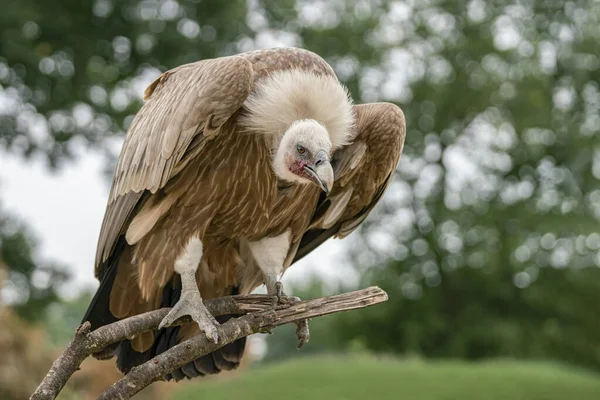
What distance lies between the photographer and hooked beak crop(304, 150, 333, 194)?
12.0 feet

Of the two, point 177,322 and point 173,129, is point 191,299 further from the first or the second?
point 173,129

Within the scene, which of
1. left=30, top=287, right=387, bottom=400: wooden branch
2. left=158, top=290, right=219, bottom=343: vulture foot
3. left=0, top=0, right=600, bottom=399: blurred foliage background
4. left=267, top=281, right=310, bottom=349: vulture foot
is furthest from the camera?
left=0, top=0, right=600, bottom=399: blurred foliage background

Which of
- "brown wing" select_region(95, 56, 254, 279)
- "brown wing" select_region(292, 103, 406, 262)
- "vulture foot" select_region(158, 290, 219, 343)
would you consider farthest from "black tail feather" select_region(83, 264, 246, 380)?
"brown wing" select_region(292, 103, 406, 262)

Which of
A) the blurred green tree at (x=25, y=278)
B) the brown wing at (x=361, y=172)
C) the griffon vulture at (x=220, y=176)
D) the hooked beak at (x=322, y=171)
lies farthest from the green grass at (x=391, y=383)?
the hooked beak at (x=322, y=171)

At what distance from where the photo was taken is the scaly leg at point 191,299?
11.8 feet

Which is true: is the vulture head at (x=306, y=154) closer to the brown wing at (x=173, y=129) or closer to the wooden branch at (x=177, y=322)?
the brown wing at (x=173, y=129)

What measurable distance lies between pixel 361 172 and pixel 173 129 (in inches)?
44.9

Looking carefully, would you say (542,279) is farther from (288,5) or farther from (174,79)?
(174,79)

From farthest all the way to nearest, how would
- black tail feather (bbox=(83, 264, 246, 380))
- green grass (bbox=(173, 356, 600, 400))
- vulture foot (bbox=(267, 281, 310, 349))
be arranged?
green grass (bbox=(173, 356, 600, 400))
black tail feather (bbox=(83, 264, 246, 380))
vulture foot (bbox=(267, 281, 310, 349))

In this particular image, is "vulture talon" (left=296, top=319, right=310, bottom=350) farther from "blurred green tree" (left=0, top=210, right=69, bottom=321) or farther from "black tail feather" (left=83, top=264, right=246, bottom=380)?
"blurred green tree" (left=0, top=210, right=69, bottom=321)

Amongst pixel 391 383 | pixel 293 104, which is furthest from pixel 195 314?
Answer: pixel 391 383

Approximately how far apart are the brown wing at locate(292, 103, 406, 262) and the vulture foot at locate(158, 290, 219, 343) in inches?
38.0

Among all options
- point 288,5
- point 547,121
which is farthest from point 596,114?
point 288,5

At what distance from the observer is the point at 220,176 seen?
3.84 m
